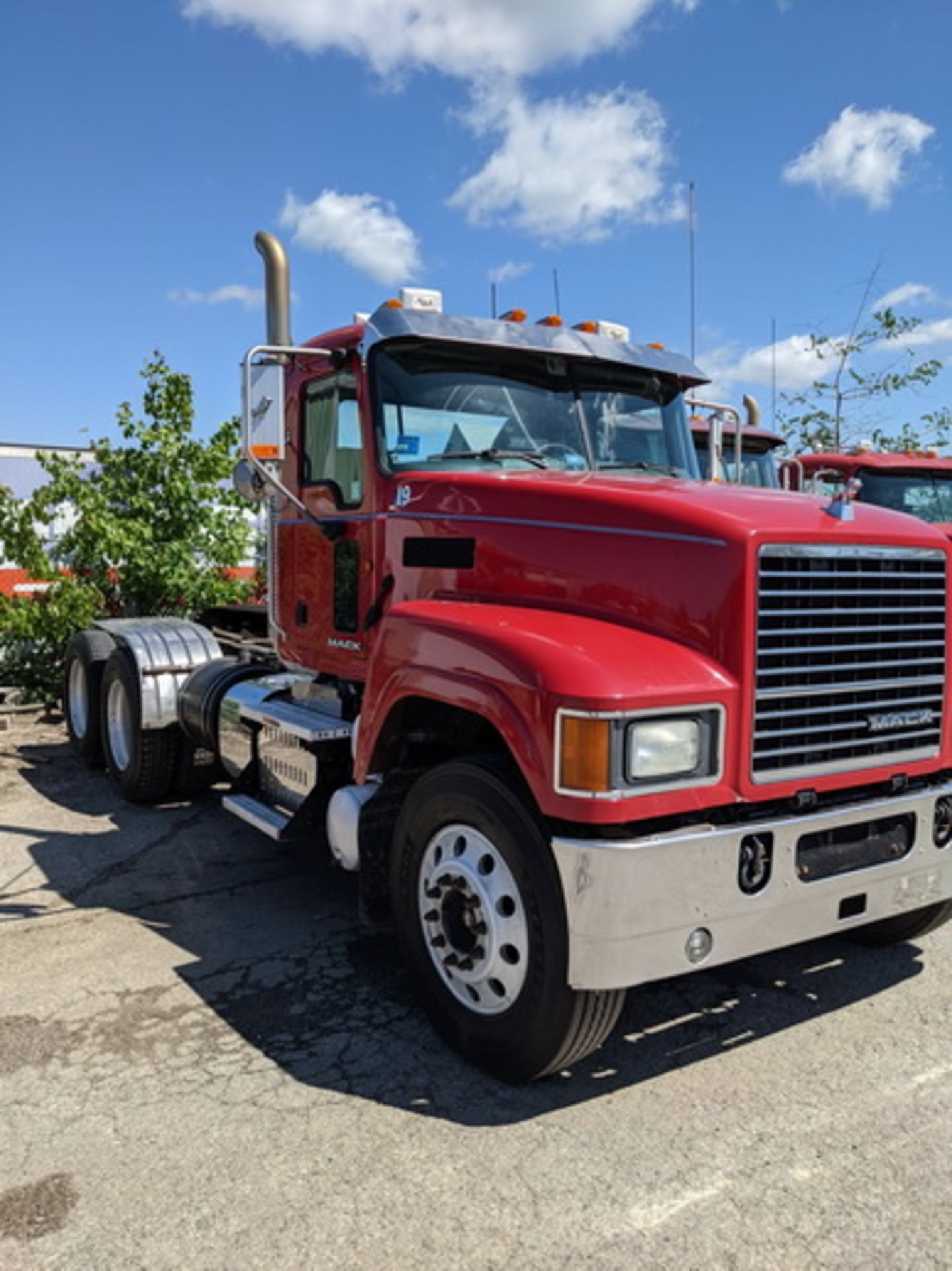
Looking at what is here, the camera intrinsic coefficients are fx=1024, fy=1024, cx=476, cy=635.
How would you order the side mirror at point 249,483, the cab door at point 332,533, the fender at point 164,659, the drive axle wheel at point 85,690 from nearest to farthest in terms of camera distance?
the cab door at point 332,533 < the side mirror at point 249,483 < the fender at point 164,659 < the drive axle wheel at point 85,690

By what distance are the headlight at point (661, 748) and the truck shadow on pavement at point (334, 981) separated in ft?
3.85

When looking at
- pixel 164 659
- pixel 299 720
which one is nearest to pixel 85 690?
pixel 164 659

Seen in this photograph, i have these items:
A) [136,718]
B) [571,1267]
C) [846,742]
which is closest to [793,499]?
[846,742]

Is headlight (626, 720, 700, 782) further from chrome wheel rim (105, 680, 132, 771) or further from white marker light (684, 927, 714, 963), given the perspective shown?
chrome wheel rim (105, 680, 132, 771)

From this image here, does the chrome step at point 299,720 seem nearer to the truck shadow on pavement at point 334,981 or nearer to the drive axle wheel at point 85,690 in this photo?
the truck shadow on pavement at point 334,981

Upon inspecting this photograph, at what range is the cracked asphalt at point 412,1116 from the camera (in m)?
2.65

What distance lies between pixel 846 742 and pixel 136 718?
491 cm

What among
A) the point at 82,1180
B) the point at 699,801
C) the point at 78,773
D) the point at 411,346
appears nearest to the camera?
the point at 82,1180

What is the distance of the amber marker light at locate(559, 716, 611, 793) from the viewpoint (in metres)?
2.92

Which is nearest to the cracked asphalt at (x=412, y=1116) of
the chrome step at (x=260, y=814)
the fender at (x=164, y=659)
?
the chrome step at (x=260, y=814)

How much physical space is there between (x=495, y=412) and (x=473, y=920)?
224cm

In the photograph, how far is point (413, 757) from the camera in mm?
4086

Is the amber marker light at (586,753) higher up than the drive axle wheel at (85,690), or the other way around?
the amber marker light at (586,753)

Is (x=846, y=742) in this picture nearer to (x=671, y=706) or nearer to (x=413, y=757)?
(x=671, y=706)
